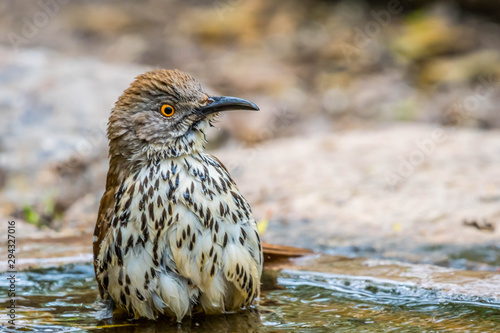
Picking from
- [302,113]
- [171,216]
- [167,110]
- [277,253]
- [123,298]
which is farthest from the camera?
[302,113]

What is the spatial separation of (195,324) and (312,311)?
637 mm

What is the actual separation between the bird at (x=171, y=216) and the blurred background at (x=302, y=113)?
1352mm

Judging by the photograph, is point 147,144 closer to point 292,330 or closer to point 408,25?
point 292,330

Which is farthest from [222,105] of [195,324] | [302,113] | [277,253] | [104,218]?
[302,113]

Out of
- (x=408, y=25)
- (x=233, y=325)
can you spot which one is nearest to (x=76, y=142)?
(x=233, y=325)

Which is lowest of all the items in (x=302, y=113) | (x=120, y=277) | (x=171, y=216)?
(x=120, y=277)

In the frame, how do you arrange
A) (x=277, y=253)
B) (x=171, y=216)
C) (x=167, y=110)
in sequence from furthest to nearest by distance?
(x=277, y=253), (x=167, y=110), (x=171, y=216)

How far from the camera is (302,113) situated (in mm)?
10719

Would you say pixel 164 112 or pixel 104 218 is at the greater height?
pixel 164 112

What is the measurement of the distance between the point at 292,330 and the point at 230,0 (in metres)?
10.9

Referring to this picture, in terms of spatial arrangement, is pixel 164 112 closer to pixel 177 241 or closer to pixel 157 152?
pixel 157 152

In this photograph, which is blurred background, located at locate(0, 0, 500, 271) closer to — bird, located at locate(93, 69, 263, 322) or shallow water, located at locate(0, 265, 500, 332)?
shallow water, located at locate(0, 265, 500, 332)

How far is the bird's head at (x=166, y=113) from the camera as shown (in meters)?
3.79

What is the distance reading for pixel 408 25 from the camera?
503 inches
